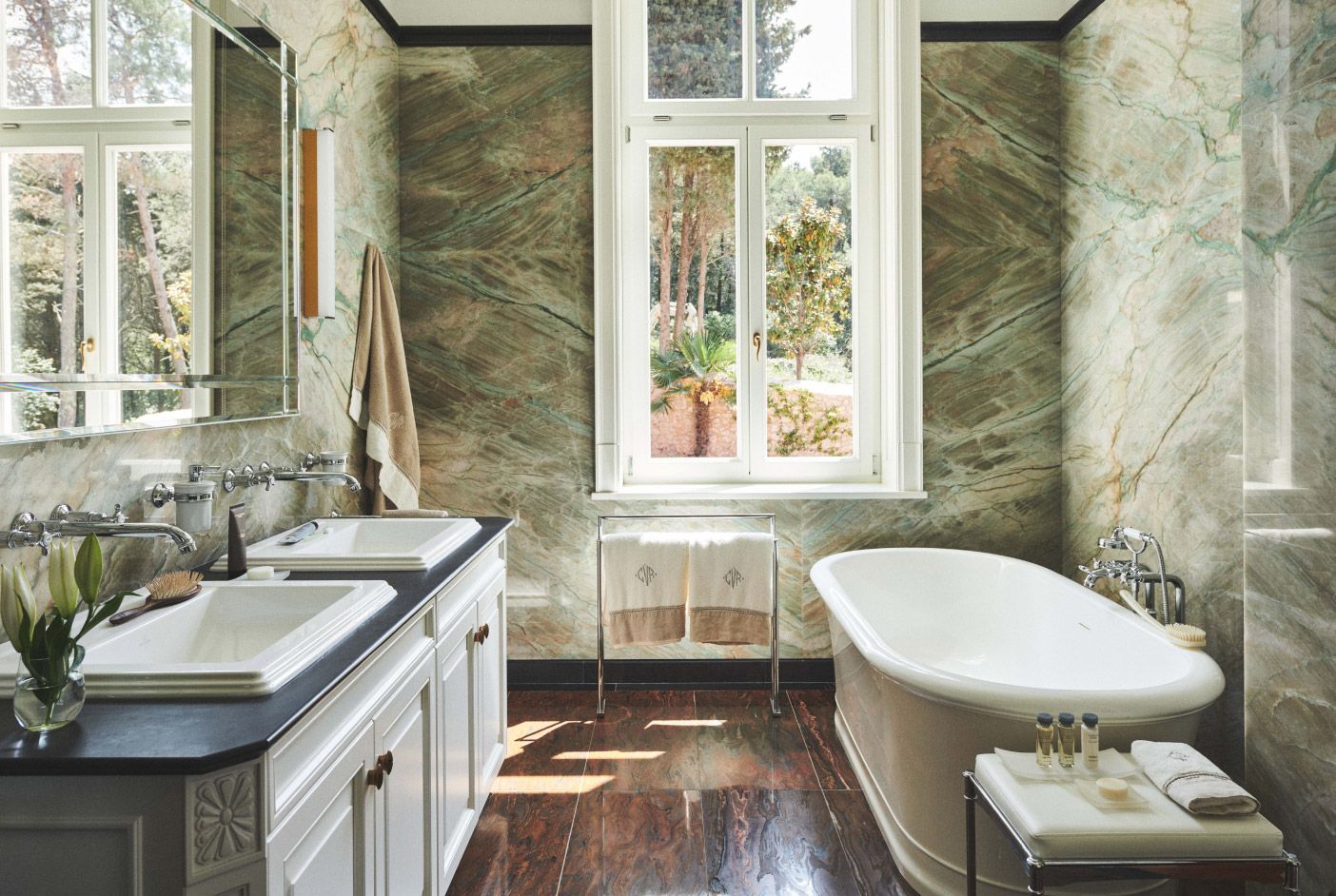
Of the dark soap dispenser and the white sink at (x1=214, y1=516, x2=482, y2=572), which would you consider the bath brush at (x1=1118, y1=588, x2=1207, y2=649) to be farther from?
the dark soap dispenser

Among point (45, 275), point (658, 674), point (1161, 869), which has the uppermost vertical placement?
point (45, 275)

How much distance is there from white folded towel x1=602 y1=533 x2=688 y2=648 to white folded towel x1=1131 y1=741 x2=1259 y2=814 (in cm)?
164

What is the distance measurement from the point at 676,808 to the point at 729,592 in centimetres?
83

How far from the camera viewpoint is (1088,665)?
2.43 meters

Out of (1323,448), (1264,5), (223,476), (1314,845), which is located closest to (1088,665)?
(1314,845)

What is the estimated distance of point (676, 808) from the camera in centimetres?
238

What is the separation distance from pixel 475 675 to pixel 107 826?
3.97 feet

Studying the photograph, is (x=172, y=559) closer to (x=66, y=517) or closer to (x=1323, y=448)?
(x=66, y=517)

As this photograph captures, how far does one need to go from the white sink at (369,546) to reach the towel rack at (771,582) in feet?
2.70

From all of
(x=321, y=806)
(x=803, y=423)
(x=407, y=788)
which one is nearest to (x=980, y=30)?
(x=803, y=423)

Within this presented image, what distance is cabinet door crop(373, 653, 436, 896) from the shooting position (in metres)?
1.42

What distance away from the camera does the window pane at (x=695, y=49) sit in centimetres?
332

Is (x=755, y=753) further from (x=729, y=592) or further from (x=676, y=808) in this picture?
(x=729, y=592)

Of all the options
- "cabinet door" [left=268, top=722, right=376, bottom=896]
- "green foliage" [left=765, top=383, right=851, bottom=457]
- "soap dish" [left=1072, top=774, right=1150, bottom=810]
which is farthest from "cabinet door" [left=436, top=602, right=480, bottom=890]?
"green foliage" [left=765, top=383, right=851, bottom=457]
